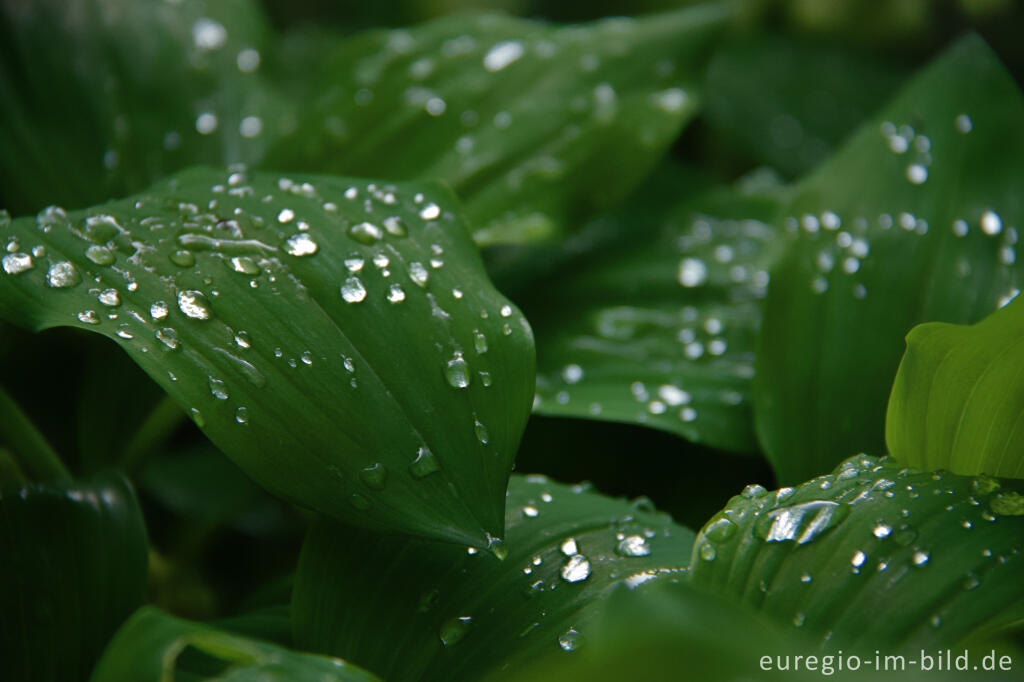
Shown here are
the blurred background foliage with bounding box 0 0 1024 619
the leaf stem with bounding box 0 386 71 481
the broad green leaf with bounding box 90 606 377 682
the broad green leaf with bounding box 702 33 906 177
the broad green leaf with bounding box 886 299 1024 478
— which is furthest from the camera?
the broad green leaf with bounding box 702 33 906 177

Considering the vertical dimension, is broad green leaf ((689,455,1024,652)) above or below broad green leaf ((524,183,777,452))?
below

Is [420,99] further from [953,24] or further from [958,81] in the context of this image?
[953,24]

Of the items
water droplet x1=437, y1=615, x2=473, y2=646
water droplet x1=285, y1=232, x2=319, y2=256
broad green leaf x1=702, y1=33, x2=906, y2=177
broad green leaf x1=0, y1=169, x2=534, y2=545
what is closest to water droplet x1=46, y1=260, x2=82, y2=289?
broad green leaf x1=0, y1=169, x2=534, y2=545

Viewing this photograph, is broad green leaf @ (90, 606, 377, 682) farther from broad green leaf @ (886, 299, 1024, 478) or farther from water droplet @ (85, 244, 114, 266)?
broad green leaf @ (886, 299, 1024, 478)

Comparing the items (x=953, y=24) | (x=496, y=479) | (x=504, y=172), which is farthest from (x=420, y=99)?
(x=953, y=24)

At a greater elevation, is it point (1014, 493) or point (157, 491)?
point (1014, 493)

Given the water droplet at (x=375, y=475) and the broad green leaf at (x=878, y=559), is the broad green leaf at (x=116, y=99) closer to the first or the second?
the water droplet at (x=375, y=475)

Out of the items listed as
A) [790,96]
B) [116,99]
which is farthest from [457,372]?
[790,96]

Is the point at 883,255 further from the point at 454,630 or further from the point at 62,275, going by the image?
the point at 62,275
